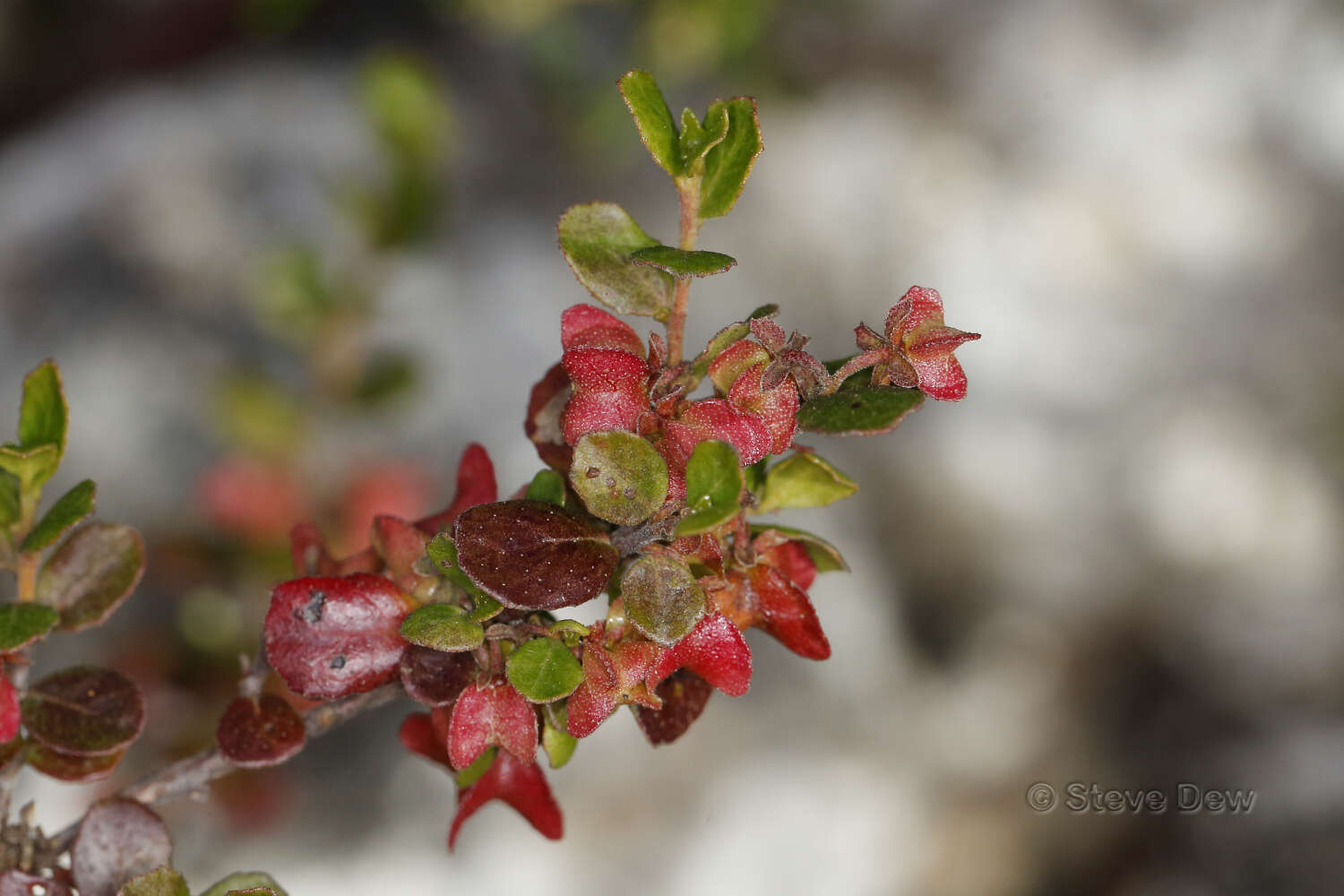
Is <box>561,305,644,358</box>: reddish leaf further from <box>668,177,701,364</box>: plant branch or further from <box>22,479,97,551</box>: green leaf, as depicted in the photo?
<box>22,479,97,551</box>: green leaf

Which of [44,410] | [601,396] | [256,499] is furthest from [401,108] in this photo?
[601,396]

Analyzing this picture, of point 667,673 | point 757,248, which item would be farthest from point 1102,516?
point 667,673

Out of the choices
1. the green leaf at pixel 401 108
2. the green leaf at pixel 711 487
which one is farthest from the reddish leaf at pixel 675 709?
the green leaf at pixel 401 108

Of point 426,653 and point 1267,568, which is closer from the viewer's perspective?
point 426,653

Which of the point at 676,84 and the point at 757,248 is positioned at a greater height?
the point at 676,84

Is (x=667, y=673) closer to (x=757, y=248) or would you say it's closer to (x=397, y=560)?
(x=397, y=560)

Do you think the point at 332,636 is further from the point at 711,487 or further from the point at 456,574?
the point at 711,487

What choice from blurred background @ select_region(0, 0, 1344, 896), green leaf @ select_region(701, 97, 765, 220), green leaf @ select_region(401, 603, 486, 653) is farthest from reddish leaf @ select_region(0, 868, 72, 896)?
blurred background @ select_region(0, 0, 1344, 896)
